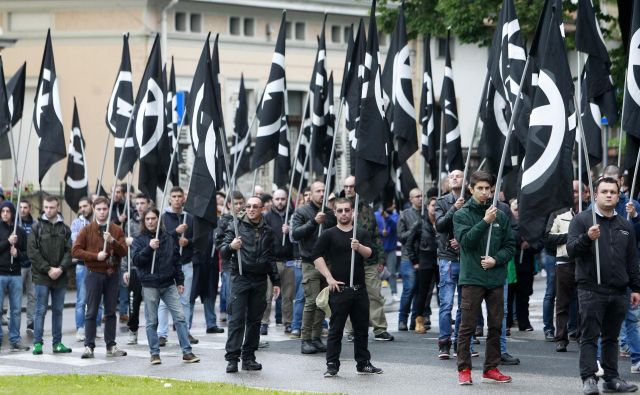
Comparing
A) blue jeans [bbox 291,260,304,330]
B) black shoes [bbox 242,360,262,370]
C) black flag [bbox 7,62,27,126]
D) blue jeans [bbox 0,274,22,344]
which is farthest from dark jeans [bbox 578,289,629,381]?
black flag [bbox 7,62,27,126]

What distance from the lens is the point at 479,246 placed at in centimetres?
1342

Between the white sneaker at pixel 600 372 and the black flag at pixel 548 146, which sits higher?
the black flag at pixel 548 146

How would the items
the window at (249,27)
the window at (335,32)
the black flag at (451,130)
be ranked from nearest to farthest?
the black flag at (451,130)
the window at (249,27)
the window at (335,32)

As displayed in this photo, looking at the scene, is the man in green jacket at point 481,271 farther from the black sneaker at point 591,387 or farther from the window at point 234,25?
the window at point 234,25

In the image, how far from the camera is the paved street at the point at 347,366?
13.5 meters

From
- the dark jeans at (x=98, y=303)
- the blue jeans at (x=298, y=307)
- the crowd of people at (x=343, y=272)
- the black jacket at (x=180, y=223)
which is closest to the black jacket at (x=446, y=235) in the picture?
the crowd of people at (x=343, y=272)

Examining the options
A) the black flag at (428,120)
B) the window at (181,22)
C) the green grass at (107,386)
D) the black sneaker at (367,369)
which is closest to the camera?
the green grass at (107,386)

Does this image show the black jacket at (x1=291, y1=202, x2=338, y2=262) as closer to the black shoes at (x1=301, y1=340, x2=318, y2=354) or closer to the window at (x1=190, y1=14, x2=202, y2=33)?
the black shoes at (x1=301, y1=340, x2=318, y2=354)

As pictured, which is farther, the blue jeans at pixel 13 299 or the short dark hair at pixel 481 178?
the blue jeans at pixel 13 299

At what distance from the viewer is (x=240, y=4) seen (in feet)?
139

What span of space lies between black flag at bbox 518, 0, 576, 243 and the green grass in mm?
2854

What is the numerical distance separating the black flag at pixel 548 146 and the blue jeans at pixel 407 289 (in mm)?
6308

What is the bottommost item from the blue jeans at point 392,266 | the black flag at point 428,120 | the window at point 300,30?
the blue jeans at point 392,266

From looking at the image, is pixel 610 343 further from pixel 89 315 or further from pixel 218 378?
pixel 89 315
